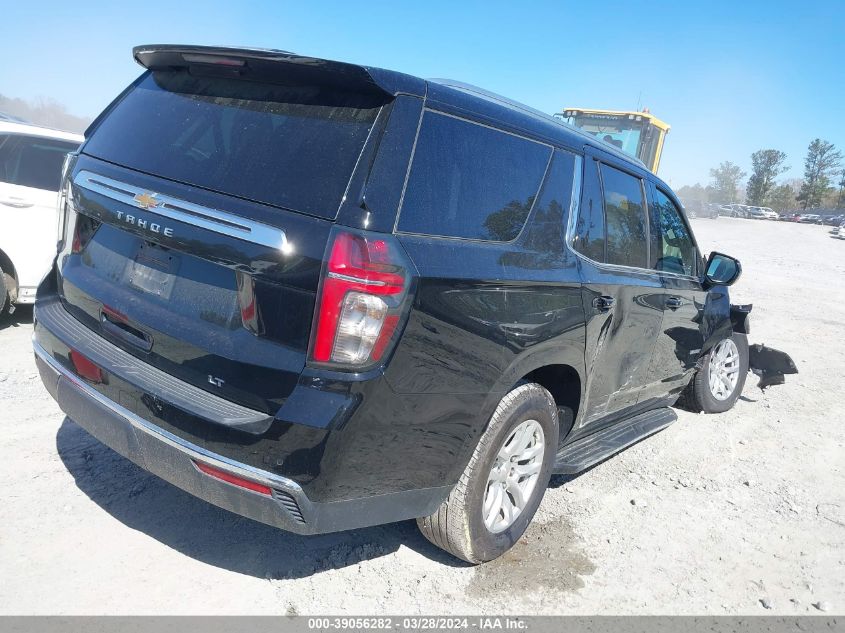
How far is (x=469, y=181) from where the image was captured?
2.63 meters

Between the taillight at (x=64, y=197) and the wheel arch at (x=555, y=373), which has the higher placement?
the taillight at (x=64, y=197)

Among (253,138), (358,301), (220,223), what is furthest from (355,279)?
(253,138)

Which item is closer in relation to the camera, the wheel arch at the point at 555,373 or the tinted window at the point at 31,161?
the wheel arch at the point at 555,373

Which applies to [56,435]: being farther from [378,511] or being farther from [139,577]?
[378,511]

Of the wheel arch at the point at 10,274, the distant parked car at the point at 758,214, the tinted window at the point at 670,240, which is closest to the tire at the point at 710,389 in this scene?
the tinted window at the point at 670,240

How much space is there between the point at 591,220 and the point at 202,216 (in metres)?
2.00

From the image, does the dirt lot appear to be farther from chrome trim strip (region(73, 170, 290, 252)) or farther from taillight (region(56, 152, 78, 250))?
chrome trim strip (region(73, 170, 290, 252))

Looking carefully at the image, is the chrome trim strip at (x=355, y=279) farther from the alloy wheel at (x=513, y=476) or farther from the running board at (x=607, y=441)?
the running board at (x=607, y=441)

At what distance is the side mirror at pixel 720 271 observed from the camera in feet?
16.0

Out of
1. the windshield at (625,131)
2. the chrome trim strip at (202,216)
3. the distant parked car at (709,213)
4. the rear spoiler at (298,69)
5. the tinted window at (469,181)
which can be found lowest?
the chrome trim strip at (202,216)

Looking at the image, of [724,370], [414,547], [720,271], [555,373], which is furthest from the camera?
[724,370]

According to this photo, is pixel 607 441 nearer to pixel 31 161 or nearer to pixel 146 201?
pixel 146 201

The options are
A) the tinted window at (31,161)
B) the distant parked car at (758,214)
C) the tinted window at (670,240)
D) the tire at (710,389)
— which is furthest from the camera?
the distant parked car at (758,214)

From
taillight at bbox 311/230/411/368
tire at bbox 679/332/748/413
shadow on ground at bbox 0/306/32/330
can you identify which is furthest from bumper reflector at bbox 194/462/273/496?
shadow on ground at bbox 0/306/32/330
